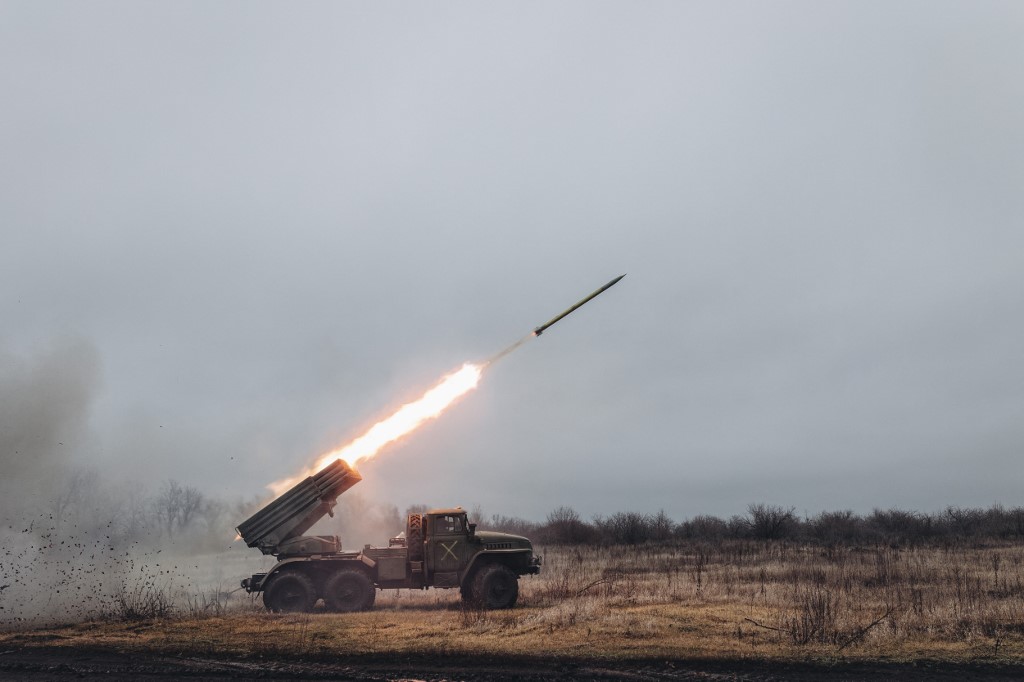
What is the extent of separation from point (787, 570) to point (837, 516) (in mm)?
29337

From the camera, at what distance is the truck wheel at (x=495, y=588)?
19.8 meters

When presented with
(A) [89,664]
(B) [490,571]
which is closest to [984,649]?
(B) [490,571]

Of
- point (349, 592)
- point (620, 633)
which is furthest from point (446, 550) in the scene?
point (620, 633)

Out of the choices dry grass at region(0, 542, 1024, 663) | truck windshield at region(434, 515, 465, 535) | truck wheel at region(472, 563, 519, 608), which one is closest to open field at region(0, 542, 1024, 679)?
dry grass at region(0, 542, 1024, 663)

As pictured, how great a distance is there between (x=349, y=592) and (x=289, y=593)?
1691 millimetres

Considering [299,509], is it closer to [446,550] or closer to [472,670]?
[446,550]

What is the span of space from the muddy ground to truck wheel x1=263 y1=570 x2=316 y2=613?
653 cm

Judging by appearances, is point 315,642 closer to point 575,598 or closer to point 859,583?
point 575,598

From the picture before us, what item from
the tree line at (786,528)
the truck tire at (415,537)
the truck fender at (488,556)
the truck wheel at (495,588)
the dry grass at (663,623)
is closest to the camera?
the dry grass at (663,623)

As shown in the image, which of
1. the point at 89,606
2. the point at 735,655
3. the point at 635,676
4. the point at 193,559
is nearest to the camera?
the point at 635,676

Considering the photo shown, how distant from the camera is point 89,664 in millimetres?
13383

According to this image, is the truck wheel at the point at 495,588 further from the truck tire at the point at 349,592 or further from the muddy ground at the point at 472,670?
the muddy ground at the point at 472,670

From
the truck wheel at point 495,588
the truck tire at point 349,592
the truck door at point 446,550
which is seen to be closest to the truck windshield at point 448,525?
the truck door at point 446,550

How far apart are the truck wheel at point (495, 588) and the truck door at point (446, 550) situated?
2.88 feet
